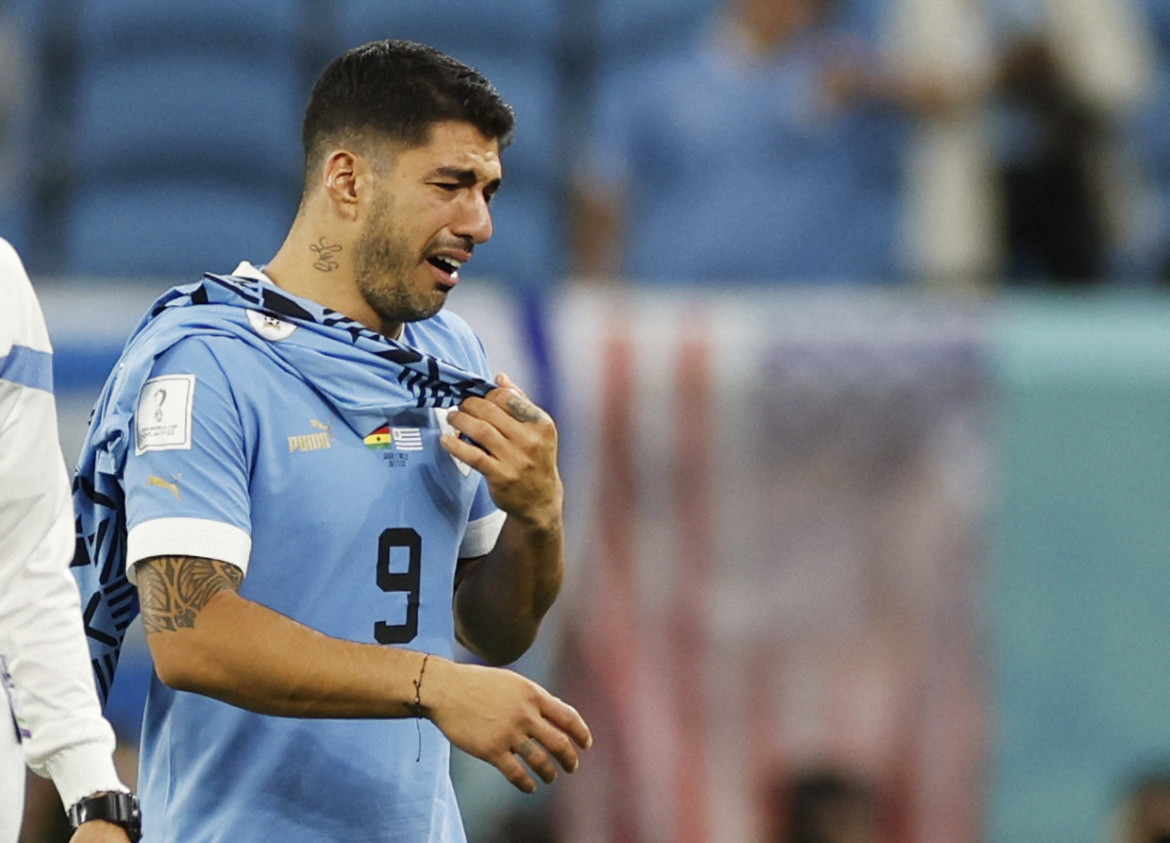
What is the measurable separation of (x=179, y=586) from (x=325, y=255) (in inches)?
21.9

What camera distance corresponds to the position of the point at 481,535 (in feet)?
9.84

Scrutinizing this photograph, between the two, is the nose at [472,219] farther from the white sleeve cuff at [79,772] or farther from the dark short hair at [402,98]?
the white sleeve cuff at [79,772]

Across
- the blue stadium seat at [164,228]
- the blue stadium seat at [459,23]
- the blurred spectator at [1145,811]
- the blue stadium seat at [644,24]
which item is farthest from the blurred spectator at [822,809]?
the blue stadium seat at [459,23]

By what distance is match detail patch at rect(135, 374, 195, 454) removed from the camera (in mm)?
2529

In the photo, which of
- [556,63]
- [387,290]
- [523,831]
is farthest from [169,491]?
[556,63]

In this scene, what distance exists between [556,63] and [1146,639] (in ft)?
9.79

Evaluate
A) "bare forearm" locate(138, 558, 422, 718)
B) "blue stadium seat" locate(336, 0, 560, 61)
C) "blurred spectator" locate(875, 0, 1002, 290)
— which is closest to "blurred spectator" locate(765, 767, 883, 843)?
"blurred spectator" locate(875, 0, 1002, 290)

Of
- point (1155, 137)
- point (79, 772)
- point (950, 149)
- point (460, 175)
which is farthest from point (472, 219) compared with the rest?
point (1155, 137)

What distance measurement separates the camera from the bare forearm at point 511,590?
2.85 metres

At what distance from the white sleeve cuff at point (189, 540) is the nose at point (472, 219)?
1.73ft

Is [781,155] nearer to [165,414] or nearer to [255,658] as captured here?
[165,414]

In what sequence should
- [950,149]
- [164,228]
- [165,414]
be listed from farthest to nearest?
[164,228]
[950,149]
[165,414]

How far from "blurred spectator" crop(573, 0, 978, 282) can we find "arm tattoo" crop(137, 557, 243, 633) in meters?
3.83

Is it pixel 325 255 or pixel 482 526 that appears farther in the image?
pixel 482 526
